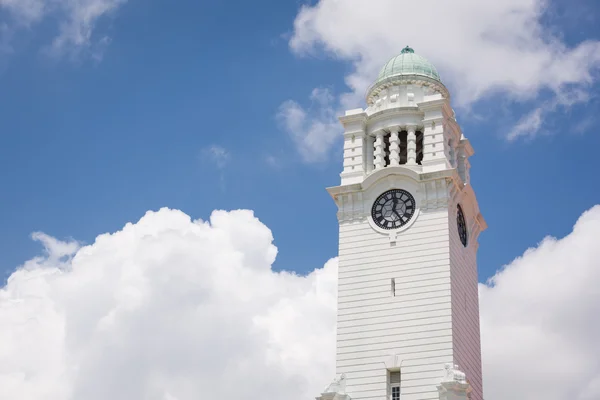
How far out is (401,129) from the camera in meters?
67.4

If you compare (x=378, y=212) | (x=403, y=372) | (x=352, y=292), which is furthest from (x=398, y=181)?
(x=403, y=372)

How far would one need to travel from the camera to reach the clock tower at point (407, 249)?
58.2 meters

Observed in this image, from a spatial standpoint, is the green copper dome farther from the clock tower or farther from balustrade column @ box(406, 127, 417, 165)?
balustrade column @ box(406, 127, 417, 165)

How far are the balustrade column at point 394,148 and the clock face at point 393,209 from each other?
252 centimetres

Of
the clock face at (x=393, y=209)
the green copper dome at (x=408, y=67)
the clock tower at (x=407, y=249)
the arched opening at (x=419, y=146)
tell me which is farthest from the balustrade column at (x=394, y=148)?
the green copper dome at (x=408, y=67)

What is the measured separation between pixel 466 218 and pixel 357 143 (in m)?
9.19

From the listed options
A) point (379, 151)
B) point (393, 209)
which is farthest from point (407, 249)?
point (379, 151)

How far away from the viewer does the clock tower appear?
191 ft

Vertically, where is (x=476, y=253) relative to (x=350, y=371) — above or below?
above

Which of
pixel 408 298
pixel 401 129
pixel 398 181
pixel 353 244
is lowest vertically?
pixel 408 298

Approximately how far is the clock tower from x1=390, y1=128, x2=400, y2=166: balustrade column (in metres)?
0.09

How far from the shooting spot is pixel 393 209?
63.6 meters

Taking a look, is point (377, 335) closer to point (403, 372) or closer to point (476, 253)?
point (403, 372)

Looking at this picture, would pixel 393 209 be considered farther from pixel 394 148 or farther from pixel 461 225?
pixel 461 225
